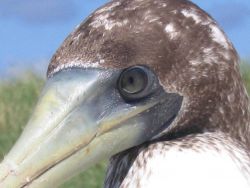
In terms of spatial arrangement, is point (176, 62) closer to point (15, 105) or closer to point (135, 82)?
point (135, 82)

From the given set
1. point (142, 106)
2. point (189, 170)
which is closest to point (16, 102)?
point (142, 106)

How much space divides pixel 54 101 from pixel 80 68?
14 centimetres

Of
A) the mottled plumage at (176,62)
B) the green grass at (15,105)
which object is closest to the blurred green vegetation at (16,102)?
the green grass at (15,105)

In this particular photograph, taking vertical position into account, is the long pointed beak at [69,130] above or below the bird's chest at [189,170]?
above

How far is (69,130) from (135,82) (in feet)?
0.92

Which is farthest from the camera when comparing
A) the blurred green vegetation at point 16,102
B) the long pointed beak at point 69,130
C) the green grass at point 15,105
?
the blurred green vegetation at point 16,102

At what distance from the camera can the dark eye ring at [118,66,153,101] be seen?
11.5ft

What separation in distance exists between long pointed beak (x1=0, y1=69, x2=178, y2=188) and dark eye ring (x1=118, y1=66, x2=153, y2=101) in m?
0.03

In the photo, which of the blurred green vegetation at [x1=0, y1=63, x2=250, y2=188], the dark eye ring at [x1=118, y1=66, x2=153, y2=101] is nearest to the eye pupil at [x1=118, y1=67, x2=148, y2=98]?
the dark eye ring at [x1=118, y1=66, x2=153, y2=101]

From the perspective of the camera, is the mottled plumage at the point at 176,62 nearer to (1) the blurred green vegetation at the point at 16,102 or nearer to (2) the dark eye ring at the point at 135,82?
(2) the dark eye ring at the point at 135,82

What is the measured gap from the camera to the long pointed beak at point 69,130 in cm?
346

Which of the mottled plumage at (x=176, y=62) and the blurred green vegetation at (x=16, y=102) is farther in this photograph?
the blurred green vegetation at (x=16, y=102)

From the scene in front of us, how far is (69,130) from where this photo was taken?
3.50 meters

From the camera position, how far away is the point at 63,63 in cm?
352
